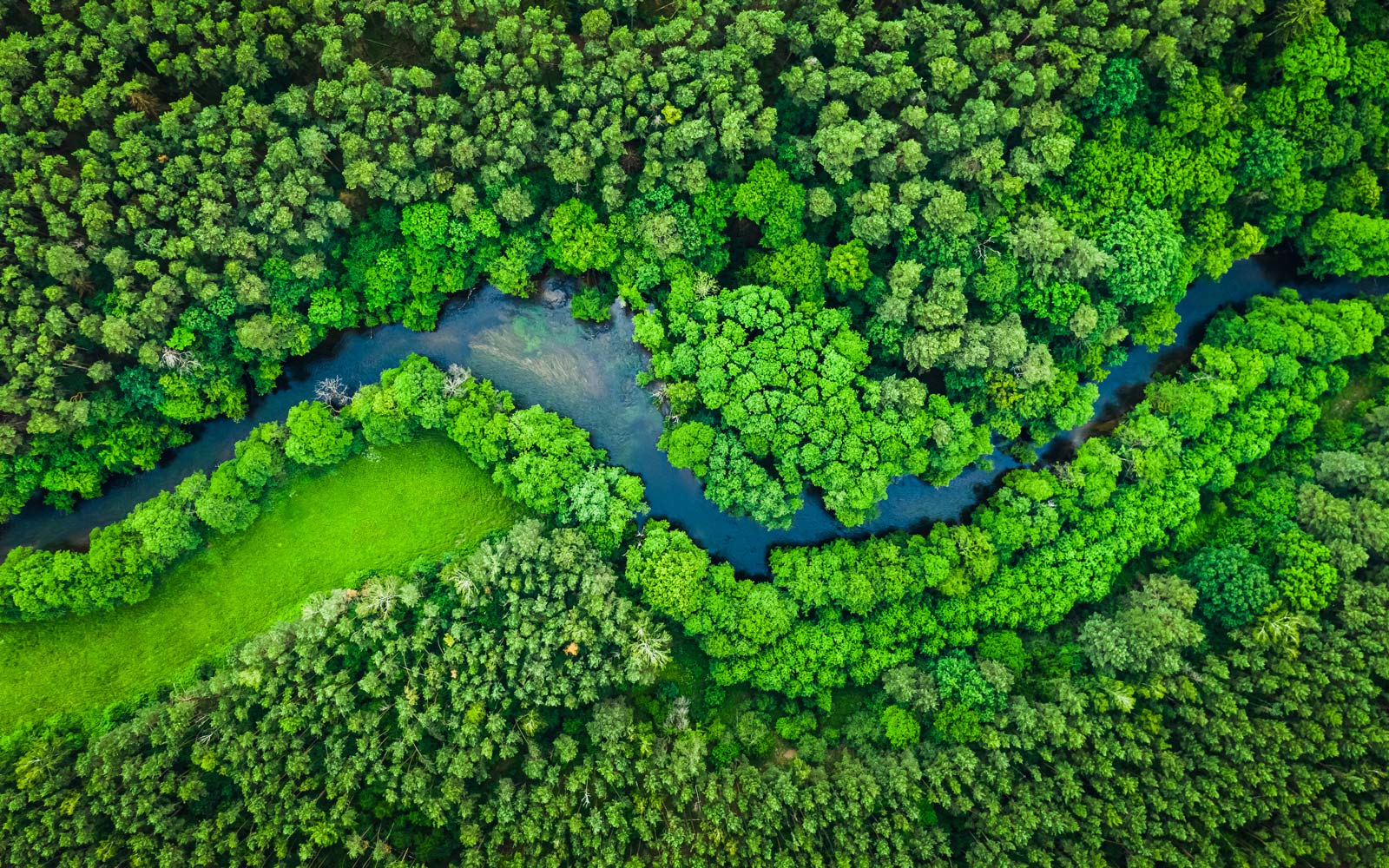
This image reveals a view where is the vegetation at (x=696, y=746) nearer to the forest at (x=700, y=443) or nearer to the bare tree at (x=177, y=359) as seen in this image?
the forest at (x=700, y=443)

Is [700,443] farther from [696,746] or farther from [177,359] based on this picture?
[177,359]

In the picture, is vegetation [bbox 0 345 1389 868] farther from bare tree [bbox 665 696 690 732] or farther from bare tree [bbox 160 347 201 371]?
bare tree [bbox 160 347 201 371]

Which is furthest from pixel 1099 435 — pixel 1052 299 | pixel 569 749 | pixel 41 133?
pixel 41 133

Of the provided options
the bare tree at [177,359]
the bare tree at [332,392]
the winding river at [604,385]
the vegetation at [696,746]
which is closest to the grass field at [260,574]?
the vegetation at [696,746]

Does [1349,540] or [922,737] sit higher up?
[1349,540]

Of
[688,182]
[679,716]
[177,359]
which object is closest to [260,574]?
[177,359]

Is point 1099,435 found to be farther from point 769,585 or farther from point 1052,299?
point 769,585
